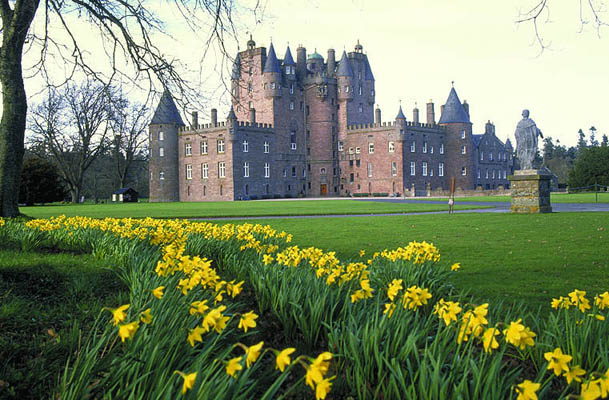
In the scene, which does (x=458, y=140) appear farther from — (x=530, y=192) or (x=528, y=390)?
(x=528, y=390)

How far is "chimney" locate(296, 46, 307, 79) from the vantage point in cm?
7844

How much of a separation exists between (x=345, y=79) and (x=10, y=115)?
67.6 m

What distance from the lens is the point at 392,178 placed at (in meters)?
74.6

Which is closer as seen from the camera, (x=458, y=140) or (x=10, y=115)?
(x=10, y=115)

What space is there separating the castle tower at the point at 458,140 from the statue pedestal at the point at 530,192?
5924 centimetres

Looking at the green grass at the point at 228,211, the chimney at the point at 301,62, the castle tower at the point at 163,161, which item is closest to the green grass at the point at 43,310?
the green grass at the point at 228,211

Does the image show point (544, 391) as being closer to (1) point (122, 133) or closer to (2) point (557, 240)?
(2) point (557, 240)

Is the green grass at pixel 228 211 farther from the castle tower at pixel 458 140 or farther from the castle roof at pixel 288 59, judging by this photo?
the castle tower at pixel 458 140

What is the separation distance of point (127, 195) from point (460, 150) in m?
51.2

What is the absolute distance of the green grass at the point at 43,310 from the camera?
11.2 feet

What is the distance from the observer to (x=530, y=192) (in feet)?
72.1

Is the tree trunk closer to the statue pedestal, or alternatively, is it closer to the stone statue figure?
the statue pedestal

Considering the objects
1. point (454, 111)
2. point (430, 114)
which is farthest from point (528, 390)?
point (430, 114)

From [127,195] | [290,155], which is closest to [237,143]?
[290,155]
